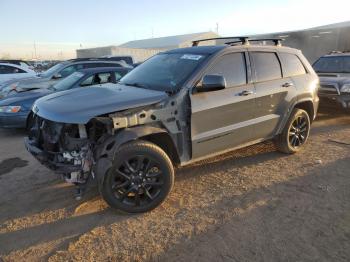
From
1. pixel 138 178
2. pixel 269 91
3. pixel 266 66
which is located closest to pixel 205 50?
pixel 266 66

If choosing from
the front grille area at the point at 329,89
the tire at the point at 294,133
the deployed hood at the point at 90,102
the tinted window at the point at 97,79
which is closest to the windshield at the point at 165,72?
the deployed hood at the point at 90,102

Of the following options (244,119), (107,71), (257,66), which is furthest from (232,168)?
(107,71)

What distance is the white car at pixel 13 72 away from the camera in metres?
13.9

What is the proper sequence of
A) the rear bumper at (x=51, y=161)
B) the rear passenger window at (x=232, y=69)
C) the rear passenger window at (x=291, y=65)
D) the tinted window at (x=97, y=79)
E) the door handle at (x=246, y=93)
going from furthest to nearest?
the tinted window at (x=97, y=79) → the rear passenger window at (x=291, y=65) → the door handle at (x=246, y=93) → the rear passenger window at (x=232, y=69) → the rear bumper at (x=51, y=161)

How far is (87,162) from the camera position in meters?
3.62

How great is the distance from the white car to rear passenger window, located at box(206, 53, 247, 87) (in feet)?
→ 38.5

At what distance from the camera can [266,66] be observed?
16.7ft

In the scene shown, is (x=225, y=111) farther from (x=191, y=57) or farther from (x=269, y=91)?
(x=269, y=91)

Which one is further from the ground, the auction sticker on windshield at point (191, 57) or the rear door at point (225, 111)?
the auction sticker on windshield at point (191, 57)

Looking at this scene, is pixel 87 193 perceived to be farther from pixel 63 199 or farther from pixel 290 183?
pixel 290 183

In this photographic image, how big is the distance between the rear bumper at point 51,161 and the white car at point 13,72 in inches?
441

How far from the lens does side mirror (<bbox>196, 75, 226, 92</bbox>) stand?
13.3ft

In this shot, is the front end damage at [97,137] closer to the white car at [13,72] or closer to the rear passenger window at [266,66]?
the rear passenger window at [266,66]

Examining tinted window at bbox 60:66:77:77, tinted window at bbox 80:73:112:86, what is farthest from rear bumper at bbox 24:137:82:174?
tinted window at bbox 60:66:77:77
